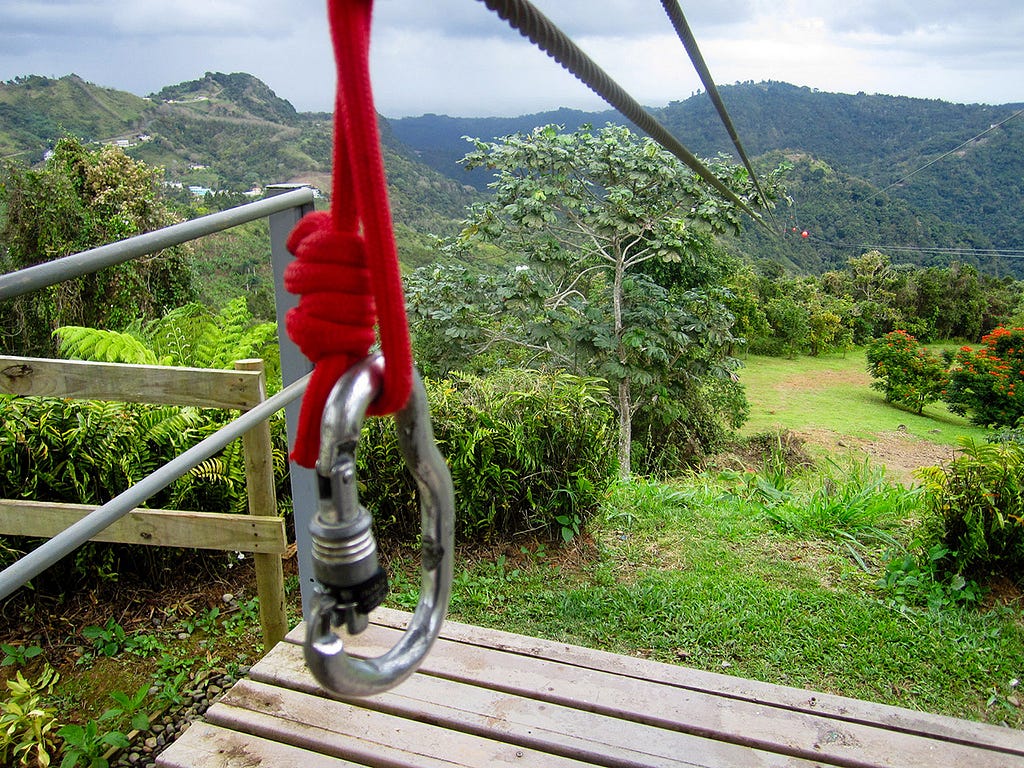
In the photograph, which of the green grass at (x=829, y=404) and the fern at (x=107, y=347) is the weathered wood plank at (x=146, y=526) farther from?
the green grass at (x=829, y=404)

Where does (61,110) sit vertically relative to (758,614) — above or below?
above

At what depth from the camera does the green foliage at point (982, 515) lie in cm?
257

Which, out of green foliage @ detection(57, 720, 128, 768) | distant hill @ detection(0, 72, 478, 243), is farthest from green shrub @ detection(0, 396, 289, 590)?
distant hill @ detection(0, 72, 478, 243)

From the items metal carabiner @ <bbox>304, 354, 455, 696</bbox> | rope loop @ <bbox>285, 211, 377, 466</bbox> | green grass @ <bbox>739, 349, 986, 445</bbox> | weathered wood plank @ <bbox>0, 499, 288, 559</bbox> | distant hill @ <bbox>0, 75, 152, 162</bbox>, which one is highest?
distant hill @ <bbox>0, 75, 152, 162</bbox>

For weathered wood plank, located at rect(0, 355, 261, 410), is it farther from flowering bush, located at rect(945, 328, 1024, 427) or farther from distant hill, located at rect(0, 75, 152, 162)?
distant hill, located at rect(0, 75, 152, 162)

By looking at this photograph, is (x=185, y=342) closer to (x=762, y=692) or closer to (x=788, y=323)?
(x=762, y=692)

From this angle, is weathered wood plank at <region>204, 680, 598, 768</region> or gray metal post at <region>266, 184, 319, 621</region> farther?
gray metal post at <region>266, 184, 319, 621</region>

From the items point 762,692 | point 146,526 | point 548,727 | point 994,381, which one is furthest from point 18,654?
point 994,381

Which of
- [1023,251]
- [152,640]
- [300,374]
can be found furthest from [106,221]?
[1023,251]

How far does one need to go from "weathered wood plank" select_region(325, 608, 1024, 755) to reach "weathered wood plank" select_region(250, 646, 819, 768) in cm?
15

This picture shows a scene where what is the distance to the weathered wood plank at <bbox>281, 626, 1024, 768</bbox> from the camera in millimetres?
1367

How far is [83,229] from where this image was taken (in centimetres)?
1153

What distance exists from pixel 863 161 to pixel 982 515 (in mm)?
53794

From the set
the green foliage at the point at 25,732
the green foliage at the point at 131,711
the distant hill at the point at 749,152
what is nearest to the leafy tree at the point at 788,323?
the distant hill at the point at 749,152
